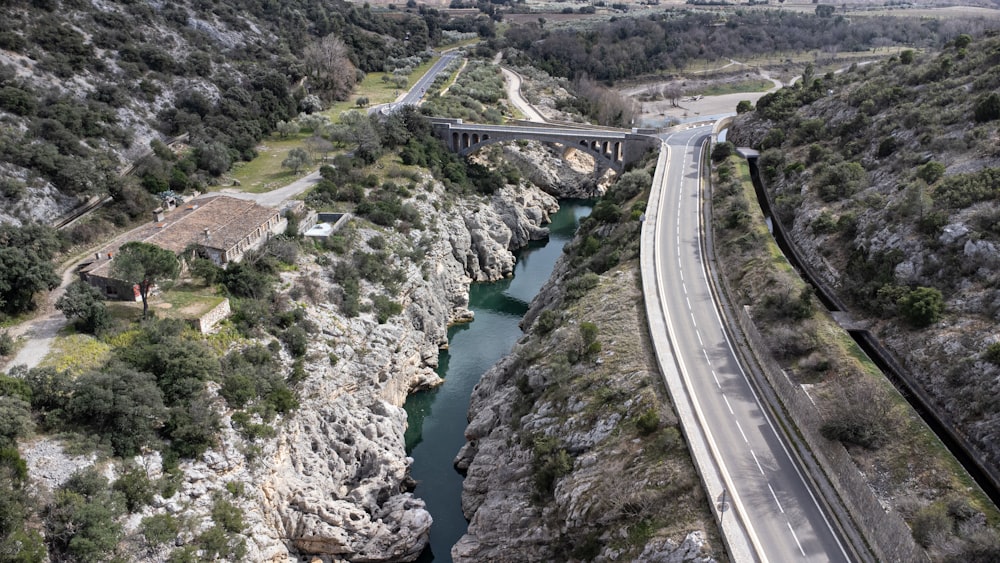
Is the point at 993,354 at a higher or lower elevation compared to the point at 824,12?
lower

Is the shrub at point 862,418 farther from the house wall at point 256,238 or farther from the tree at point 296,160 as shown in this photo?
the tree at point 296,160

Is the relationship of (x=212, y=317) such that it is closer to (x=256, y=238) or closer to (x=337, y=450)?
(x=256, y=238)

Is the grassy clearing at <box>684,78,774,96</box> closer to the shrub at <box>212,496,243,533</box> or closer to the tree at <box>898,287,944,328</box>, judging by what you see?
the tree at <box>898,287,944,328</box>

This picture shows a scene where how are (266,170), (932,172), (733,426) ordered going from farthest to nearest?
(266,170) → (932,172) → (733,426)

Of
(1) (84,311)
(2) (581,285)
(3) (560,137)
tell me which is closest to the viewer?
(1) (84,311)

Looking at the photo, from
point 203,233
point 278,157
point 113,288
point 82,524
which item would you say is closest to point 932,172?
point 203,233

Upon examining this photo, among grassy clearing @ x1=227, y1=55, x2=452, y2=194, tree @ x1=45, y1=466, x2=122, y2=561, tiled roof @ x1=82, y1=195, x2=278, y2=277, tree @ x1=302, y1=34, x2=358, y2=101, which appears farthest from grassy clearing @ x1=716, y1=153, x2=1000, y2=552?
tree @ x1=302, y1=34, x2=358, y2=101

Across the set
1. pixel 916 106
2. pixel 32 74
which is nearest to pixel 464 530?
pixel 916 106
